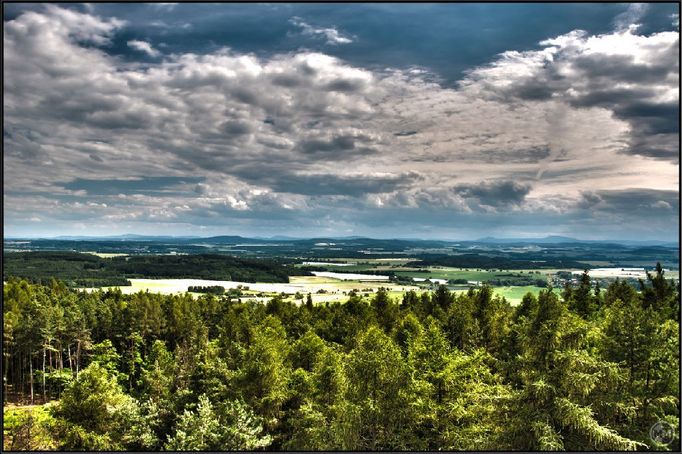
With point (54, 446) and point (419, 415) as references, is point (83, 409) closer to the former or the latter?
point (54, 446)

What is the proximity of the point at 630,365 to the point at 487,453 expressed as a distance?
9.28 meters

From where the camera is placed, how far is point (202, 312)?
265 ft

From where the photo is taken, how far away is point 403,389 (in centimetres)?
2741

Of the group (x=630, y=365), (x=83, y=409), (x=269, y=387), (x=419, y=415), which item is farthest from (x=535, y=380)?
(x=83, y=409)

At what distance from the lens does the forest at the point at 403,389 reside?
70.5ft

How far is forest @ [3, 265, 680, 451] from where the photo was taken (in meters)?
21.5
